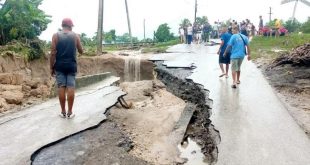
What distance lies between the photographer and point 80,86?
1277 cm

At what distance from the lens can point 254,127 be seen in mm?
6699

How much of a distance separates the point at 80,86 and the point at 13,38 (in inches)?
193

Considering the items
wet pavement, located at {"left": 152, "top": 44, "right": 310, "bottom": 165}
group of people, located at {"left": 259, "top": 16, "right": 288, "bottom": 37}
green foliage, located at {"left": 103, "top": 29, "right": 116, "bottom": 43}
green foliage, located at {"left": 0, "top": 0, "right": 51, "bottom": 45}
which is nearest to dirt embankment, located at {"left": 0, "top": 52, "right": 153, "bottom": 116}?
green foliage, located at {"left": 0, "top": 0, "right": 51, "bottom": 45}

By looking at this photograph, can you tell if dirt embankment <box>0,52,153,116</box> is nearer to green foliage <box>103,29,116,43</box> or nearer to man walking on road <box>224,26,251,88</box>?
man walking on road <box>224,26,251,88</box>

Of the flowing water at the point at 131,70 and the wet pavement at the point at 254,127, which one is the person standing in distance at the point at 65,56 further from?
the flowing water at the point at 131,70

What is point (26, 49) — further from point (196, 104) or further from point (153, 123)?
point (153, 123)

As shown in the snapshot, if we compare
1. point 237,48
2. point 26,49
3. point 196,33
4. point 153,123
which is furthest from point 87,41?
point 153,123

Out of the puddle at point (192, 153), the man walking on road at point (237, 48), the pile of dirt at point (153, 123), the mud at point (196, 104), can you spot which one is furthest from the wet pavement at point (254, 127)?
the pile of dirt at point (153, 123)

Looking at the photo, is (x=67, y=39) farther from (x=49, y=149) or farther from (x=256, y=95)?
(x=256, y=95)

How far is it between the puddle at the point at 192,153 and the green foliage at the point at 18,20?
11179 mm

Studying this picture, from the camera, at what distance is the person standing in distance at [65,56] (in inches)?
278

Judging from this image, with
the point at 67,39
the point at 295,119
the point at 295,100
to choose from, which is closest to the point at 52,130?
the point at 67,39

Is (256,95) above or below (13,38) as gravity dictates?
below

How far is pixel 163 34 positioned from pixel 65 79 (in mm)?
33202
